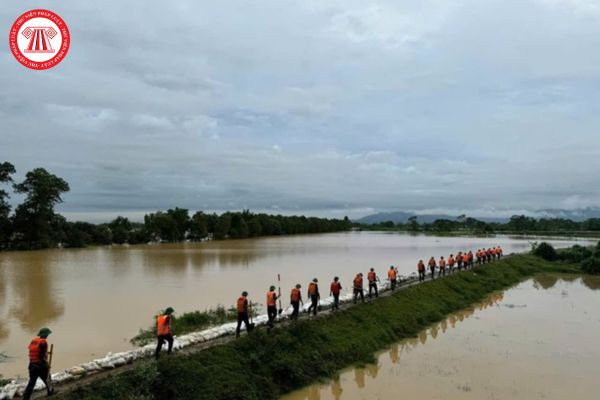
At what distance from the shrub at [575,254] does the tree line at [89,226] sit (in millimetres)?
62931

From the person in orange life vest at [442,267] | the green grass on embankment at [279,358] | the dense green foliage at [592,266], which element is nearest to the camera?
the green grass on embankment at [279,358]

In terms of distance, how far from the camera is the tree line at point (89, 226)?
62156mm

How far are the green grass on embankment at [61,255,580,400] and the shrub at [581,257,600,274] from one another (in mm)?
26007

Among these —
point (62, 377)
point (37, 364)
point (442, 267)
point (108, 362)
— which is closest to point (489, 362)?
point (108, 362)

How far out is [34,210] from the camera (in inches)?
2484

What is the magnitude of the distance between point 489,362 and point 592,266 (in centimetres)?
3291

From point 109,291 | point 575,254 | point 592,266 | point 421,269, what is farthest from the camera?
point 575,254

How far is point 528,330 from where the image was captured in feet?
68.2

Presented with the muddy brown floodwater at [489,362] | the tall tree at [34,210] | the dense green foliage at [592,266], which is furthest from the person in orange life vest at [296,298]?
the tall tree at [34,210]

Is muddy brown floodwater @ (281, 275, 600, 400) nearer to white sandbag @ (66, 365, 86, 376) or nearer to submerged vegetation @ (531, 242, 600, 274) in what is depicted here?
white sandbag @ (66, 365, 86, 376)

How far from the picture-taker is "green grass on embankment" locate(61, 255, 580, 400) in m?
10.9

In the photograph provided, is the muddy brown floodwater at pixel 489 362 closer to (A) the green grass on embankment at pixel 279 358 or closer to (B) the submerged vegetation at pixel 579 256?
(A) the green grass on embankment at pixel 279 358

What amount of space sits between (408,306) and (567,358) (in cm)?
716

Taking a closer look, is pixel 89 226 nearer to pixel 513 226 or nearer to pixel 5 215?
pixel 5 215
